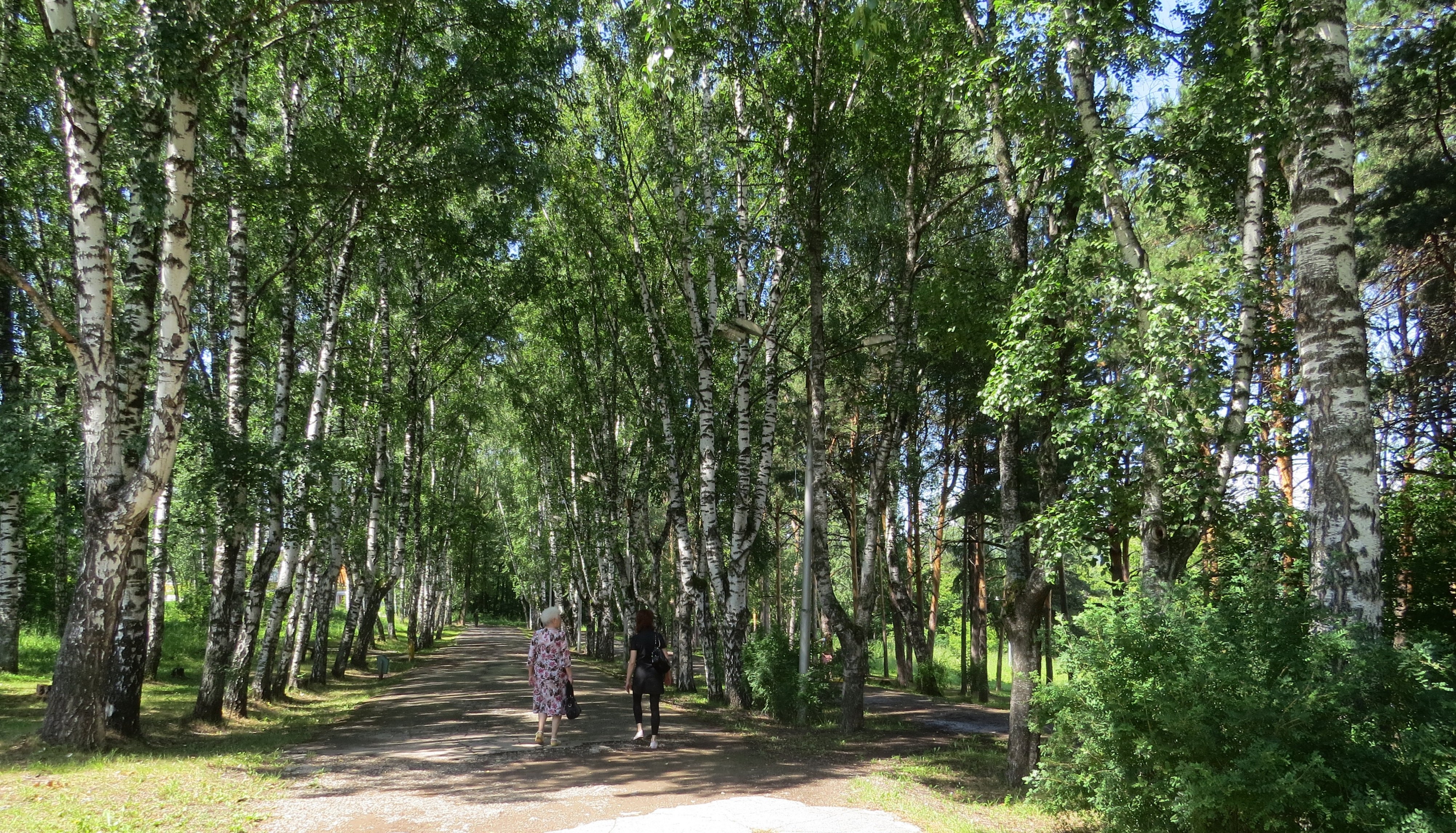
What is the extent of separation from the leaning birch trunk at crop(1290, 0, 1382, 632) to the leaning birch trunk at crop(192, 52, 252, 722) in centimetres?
1117

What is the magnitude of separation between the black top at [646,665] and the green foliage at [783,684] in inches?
140

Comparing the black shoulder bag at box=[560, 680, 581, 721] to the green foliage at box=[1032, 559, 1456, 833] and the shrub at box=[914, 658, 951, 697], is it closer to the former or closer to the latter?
the green foliage at box=[1032, 559, 1456, 833]

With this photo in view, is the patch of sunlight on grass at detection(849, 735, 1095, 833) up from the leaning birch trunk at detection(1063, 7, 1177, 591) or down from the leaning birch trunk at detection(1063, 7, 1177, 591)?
down

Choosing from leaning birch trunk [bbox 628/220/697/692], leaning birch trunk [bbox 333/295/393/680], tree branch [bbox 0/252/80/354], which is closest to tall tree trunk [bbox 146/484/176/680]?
leaning birch trunk [bbox 333/295/393/680]

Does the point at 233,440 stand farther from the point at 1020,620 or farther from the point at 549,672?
the point at 1020,620

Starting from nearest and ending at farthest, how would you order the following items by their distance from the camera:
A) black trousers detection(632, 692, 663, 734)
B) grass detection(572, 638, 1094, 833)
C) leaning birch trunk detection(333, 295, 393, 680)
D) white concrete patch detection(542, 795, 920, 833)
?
white concrete patch detection(542, 795, 920, 833), grass detection(572, 638, 1094, 833), black trousers detection(632, 692, 663, 734), leaning birch trunk detection(333, 295, 393, 680)

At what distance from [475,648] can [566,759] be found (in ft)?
91.5

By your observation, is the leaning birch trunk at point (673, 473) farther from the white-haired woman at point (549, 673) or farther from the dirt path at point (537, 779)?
the white-haired woman at point (549, 673)

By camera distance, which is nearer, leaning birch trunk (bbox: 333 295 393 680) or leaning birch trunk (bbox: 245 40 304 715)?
leaning birch trunk (bbox: 245 40 304 715)

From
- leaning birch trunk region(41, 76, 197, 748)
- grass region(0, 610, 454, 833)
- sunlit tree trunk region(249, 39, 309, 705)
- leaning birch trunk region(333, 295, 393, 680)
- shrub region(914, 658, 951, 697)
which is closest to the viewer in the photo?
grass region(0, 610, 454, 833)

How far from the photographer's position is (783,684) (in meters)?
12.9

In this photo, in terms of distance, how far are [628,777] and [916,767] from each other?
3591mm

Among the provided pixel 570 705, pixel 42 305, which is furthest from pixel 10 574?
pixel 570 705

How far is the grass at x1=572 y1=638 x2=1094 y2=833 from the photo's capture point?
6.37 metres
